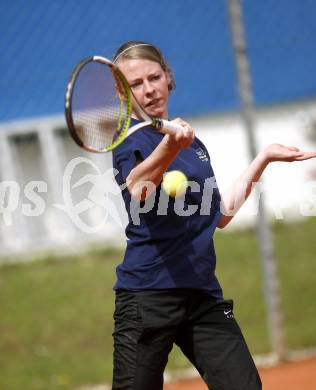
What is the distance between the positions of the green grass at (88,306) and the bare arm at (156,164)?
334cm

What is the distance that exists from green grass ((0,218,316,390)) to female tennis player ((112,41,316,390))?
A: 297cm

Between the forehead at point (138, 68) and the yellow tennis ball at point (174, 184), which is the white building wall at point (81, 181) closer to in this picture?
the forehead at point (138, 68)

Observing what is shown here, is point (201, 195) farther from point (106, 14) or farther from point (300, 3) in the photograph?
point (300, 3)

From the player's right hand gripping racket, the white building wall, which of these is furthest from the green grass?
the player's right hand gripping racket

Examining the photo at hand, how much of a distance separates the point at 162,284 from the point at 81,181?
210 inches

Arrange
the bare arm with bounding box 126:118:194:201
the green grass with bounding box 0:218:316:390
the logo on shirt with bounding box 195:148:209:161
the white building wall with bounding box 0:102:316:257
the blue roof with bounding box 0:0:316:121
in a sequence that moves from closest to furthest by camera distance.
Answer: the bare arm with bounding box 126:118:194:201 → the logo on shirt with bounding box 195:148:209:161 → the green grass with bounding box 0:218:316:390 → the white building wall with bounding box 0:102:316:257 → the blue roof with bounding box 0:0:316:121

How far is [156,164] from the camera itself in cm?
269

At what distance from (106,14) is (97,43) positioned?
34cm

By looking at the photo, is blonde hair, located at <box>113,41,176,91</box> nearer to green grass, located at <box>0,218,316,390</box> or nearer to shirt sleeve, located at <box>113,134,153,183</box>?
shirt sleeve, located at <box>113,134,153,183</box>

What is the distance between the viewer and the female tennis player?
2.92 m

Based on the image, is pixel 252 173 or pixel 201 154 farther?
pixel 252 173

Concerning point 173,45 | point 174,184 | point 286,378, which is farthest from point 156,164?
point 173,45

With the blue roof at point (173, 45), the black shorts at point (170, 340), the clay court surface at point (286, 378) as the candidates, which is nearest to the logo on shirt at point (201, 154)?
the black shorts at point (170, 340)

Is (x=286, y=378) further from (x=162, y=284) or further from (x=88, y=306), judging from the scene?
(x=162, y=284)
